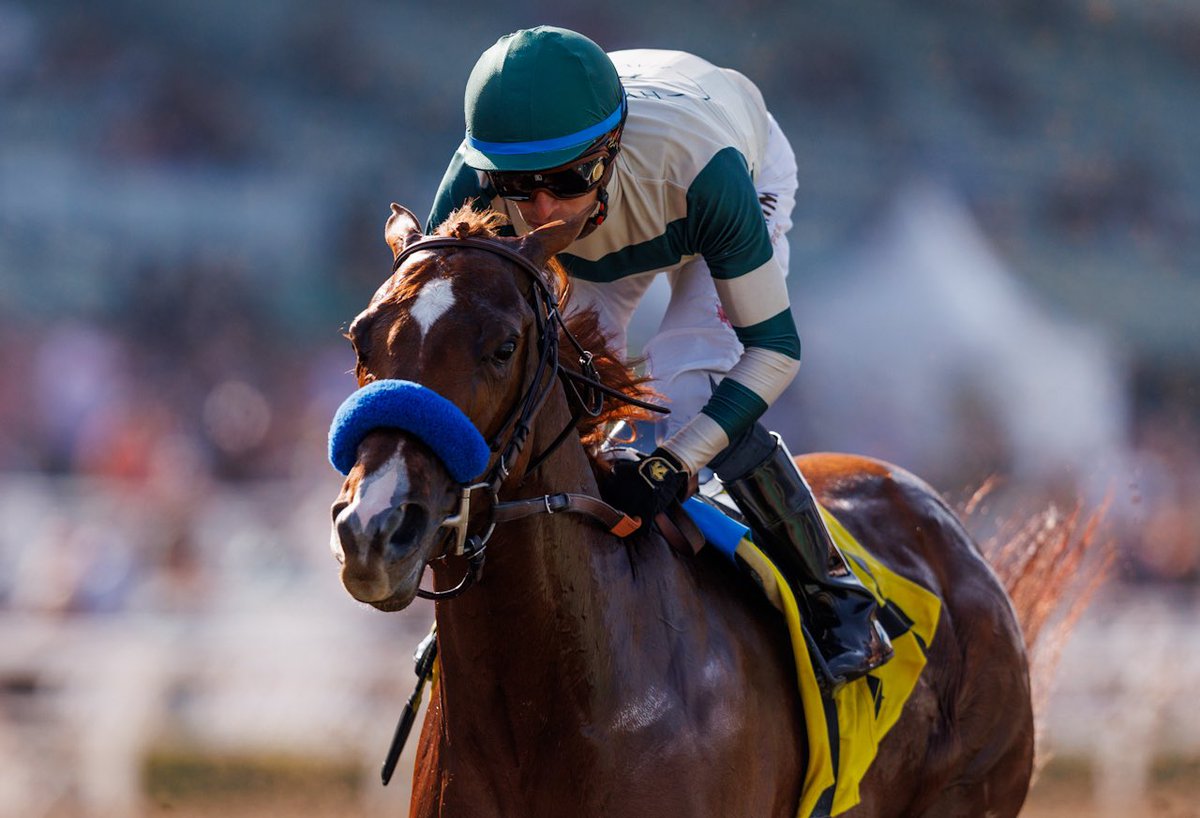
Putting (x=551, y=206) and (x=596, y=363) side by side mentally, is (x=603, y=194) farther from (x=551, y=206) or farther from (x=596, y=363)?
(x=596, y=363)

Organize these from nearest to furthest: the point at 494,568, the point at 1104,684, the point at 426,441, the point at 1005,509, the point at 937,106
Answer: the point at 426,441
the point at 494,568
the point at 1104,684
the point at 1005,509
the point at 937,106

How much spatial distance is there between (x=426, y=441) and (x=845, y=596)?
4.85 ft

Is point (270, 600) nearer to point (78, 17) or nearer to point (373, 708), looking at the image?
point (373, 708)

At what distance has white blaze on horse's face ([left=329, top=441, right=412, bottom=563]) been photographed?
2.19m

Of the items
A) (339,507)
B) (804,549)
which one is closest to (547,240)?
(339,507)

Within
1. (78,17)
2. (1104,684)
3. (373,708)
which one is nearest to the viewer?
(373,708)

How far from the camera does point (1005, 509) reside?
9.03 metres

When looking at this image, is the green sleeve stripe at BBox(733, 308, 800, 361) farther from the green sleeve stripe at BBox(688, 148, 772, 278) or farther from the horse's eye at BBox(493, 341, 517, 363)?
the horse's eye at BBox(493, 341, 517, 363)

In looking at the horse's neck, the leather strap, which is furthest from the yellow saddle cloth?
the horse's neck

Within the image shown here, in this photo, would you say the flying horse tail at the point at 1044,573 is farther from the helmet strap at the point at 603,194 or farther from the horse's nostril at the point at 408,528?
the horse's nostril at the point at 408,528

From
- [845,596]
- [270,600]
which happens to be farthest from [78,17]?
[845,596]

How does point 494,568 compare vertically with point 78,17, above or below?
below

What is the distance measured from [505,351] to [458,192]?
2.74ft

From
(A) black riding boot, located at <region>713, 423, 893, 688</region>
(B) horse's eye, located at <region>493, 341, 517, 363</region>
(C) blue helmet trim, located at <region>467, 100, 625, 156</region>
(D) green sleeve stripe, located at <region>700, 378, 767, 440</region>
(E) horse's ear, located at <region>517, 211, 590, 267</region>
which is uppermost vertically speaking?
(C) blue helmet trim, located at <region>467, 100, 625, 156</region>
